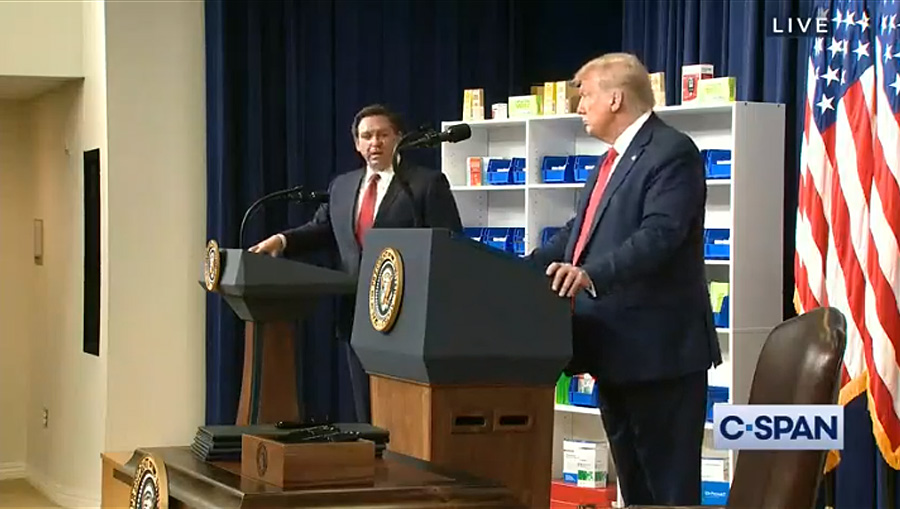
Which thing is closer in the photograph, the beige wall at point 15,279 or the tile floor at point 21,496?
the tile floor at point 21,496

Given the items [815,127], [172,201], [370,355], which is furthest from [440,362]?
[172,201]

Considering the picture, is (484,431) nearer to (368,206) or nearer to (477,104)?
(368,206)

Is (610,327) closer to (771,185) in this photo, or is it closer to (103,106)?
(771,185)

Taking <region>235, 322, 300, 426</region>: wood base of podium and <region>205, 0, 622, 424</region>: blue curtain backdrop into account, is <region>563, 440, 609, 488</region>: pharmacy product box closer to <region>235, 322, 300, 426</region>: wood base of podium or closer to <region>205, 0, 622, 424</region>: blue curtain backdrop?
<region>205, 0, 622, 424</region>: blue curtain backdrop

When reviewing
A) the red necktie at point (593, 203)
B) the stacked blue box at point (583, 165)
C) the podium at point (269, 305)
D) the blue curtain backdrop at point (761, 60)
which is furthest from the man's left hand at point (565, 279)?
the stacked blue box at point (583, 165)

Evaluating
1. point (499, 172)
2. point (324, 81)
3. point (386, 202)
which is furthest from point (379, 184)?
point (324, 81)

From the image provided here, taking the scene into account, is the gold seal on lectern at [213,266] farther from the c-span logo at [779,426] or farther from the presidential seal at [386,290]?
the c-span logo at [779,426]

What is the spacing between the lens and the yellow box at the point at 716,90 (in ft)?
17.6

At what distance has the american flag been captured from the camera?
4.75 metres

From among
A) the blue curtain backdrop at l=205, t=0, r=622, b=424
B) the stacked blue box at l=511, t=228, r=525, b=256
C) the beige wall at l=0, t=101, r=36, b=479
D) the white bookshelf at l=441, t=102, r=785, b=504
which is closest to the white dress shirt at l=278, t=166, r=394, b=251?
the white bookshelf at l=441, t=102, r=785, b=504

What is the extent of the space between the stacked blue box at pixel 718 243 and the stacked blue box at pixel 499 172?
109cm

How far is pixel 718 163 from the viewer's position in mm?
5398

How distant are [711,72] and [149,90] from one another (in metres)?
2.46

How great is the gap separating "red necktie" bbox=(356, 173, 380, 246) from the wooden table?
7.74ft
